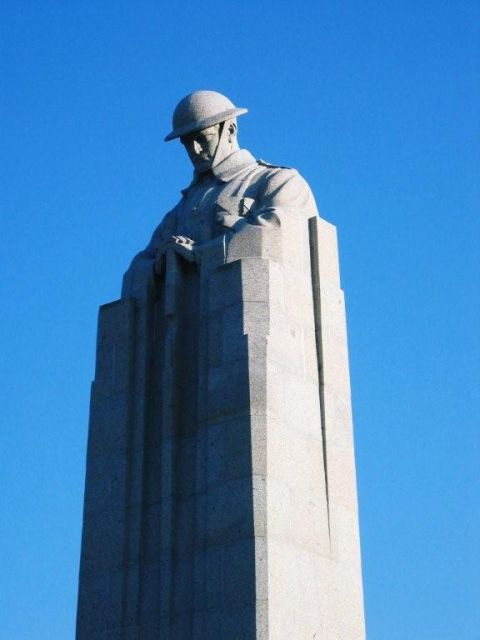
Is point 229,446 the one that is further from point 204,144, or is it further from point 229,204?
point 204,144

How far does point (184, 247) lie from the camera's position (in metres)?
19.4

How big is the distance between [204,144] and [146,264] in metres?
2.16

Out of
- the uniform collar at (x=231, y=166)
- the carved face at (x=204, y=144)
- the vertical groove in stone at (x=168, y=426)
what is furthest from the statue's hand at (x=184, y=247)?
the carved face at (x=204, y=144)

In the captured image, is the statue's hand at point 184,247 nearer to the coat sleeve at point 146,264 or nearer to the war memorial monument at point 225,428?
the war memorial monument at point 225,428

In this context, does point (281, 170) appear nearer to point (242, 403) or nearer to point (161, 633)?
point (242, 403)

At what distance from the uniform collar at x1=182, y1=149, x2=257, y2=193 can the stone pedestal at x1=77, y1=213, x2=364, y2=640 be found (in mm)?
1527

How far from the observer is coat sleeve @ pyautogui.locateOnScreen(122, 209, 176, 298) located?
19906 mm

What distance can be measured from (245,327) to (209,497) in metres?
2.36

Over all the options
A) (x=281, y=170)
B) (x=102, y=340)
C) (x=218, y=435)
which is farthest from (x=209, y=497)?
(x=281, y=170)

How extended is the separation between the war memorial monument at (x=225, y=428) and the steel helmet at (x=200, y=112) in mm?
29

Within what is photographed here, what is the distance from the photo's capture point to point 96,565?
59.7 ft

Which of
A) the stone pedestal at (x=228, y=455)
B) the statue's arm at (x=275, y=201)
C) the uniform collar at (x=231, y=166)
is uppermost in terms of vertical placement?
the uniform collar at (x=231, y=166)

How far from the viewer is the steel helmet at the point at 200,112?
2052cm

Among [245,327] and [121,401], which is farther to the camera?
[121,401]
